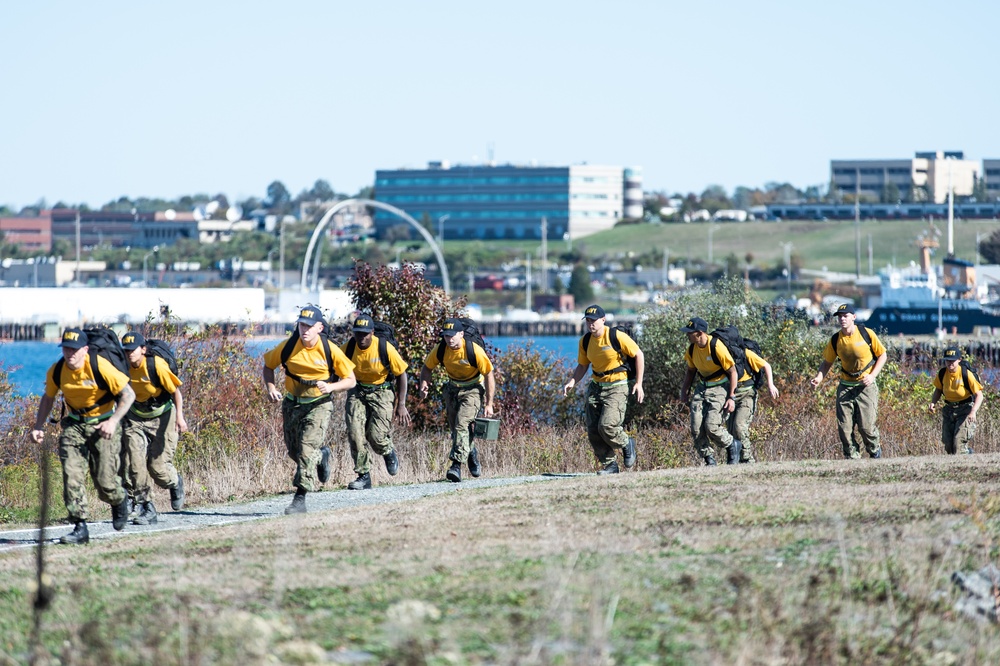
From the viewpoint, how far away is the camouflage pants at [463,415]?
619 inches

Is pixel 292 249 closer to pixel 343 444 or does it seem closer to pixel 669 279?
pixel 669 279

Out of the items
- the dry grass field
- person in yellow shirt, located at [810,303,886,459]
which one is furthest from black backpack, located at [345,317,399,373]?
person in yellow shirt, located at [810,303,886,459]

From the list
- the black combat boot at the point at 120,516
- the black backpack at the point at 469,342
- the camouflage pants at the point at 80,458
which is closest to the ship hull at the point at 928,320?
the black backpack at the point at 469,342

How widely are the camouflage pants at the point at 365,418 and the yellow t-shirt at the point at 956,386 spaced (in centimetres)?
733

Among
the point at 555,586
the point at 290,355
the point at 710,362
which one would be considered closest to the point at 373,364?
the point at 290,355

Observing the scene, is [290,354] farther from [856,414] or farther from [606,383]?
[856,414]

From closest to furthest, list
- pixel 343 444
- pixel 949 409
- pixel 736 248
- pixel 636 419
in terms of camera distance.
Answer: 1. pixel 949 409
2. pixel 343 444
3. pixel 636 419
4. pixel 736 248

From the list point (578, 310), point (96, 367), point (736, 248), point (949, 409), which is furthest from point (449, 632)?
point (736, 248)

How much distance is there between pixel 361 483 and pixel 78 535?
13.6 feet

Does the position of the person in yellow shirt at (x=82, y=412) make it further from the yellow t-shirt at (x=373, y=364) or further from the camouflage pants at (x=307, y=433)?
the yellow t-shirt at (x=373, y=364)

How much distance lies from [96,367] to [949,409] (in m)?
11.2

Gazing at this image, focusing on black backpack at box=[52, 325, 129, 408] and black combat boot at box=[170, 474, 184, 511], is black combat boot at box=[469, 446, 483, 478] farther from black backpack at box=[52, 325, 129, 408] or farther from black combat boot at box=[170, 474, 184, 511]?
black backpack at box=[52, 325, 129, 408]

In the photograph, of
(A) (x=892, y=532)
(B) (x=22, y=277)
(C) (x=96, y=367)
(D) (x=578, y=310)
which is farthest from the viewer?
(B) (x=22, y=277)

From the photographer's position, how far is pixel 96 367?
11.3m
